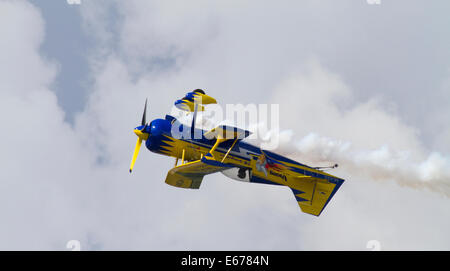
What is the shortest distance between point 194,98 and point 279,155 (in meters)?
5.59

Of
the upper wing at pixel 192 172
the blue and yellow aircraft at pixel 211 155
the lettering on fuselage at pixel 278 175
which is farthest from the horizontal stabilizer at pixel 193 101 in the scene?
the lettering on fuselage at pixel 278 175

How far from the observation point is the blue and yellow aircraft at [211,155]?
2770 cm

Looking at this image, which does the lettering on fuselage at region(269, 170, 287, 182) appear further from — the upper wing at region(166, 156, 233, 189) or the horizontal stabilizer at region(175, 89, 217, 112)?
the horizontal stabilizer at region(175, 89, 217, 112)

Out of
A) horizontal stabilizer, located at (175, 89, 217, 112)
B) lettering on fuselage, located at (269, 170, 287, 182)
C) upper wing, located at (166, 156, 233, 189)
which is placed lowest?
upper wing, located at (166, 156, 233, 189)

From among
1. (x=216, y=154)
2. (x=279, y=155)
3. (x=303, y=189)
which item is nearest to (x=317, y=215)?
(x=303, y=189)

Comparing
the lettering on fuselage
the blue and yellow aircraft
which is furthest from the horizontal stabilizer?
the lettering on fuselage

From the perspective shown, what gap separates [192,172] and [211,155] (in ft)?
5.16

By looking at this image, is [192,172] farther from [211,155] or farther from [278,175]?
[278,175]

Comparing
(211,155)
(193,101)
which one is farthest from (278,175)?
(193,101)

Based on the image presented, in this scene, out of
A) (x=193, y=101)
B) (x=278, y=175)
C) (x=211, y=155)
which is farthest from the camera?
(x=278, y=175)

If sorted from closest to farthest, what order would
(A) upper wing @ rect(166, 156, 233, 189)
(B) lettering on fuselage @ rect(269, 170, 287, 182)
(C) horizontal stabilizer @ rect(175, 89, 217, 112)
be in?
(A) upper wing @ rect(166, 156, 233, 189), (C) horizontal stabilizer @ rect(175, 89, 217, 112), (B) lettering on fuselage @ rect(269, 170, 287, 182)

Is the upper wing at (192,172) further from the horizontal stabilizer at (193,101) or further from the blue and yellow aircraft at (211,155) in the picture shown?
the horizontal stabilizer at (193,101)

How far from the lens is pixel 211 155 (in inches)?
1080

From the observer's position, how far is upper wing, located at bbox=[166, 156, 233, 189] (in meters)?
27.0
